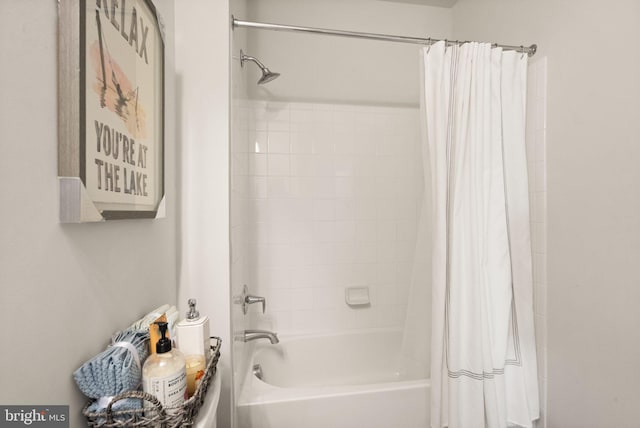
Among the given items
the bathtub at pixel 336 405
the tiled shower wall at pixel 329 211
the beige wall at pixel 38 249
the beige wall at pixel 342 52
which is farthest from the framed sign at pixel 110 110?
the beige wall at pixel 342 52

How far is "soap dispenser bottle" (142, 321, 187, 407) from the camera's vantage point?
51 centimetres

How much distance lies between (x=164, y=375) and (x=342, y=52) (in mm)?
1941

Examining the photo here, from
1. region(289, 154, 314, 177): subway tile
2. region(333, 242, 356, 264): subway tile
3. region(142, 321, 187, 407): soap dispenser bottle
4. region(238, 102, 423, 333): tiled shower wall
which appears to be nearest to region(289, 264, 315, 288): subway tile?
region(238, 102, 423, 333): tiled shower wall

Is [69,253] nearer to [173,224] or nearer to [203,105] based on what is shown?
[173,224]

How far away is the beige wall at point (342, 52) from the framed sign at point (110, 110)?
44.6 inches

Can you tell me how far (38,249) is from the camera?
15.9 inches

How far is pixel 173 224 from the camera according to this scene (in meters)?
0.95

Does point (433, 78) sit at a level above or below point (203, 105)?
above

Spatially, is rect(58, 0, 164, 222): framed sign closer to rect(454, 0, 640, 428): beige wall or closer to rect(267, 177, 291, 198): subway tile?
rect(267, 177, 291, 198): subway tile

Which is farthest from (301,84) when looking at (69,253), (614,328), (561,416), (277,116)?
(561,416)

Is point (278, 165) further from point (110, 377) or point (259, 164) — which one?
point (110, 377)

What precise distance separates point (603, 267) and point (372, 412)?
1005 mm

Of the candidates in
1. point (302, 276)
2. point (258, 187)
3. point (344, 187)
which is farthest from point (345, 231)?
point (258, 187)

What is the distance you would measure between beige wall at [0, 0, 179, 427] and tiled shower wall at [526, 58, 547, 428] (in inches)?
58.9
